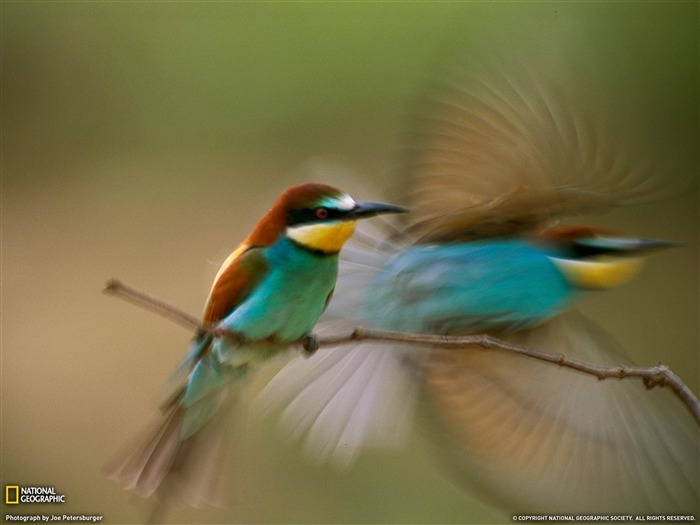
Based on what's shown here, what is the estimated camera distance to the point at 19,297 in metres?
1.27

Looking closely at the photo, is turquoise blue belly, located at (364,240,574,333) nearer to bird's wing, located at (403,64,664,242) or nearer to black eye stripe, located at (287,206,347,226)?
bird's wing, located at (403,64,664,242)

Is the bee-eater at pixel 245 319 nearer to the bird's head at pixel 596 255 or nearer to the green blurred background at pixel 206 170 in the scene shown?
the green blurred background at pixel 206 170

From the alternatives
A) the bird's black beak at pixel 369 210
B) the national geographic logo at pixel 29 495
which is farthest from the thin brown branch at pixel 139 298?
the national geographic logo at pixel 29 495

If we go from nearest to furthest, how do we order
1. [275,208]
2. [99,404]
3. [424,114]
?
[275,208], [424,114], [99,404]

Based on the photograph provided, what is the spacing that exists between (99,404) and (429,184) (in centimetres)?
67

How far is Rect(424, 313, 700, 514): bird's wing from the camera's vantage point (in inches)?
39.8

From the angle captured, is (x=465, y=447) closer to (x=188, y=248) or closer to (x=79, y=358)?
(x=188, y=248)

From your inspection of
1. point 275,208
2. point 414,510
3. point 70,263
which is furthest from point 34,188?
point 414,510

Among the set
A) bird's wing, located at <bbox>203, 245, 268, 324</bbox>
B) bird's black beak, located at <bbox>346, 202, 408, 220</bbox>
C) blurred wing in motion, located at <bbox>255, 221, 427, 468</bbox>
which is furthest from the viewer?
blurred wing in motion, located at <bbox>255, 221, 427, 468</bbox>

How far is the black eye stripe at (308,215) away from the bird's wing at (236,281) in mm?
64

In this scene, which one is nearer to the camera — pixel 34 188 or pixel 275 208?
pixel 275 208

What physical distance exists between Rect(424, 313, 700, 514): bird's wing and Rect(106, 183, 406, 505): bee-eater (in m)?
0.24

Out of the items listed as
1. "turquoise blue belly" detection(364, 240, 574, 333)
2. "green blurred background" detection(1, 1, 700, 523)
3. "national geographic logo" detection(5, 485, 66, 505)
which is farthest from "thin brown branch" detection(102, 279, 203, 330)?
"national geographic logo" detection(5, 485, 66, 505)

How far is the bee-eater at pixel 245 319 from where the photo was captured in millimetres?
886
